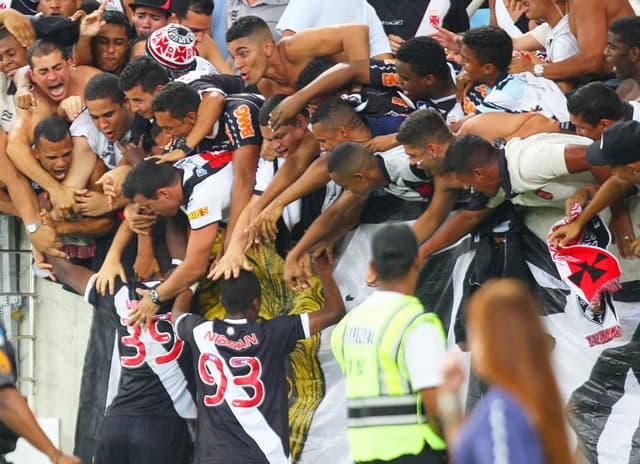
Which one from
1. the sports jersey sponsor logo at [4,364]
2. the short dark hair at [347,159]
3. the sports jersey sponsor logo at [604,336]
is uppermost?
the short dark hair at [347,159]

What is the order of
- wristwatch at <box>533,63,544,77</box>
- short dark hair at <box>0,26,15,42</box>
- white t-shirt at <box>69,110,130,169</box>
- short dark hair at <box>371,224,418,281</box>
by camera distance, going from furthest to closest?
short dark hair at <box>0,26,15,42</box> → white t-shirt at <box>69,110,130,169</box> → wristwatch at <box>533,63,544,77</box> → short dark hair at <box>371,224,418,281</box>

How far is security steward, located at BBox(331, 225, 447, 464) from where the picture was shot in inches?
216

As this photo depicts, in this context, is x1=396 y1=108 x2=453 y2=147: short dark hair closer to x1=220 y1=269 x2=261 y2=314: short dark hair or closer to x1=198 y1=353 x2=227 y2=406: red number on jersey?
x1=220 y1=269 x2=261 y2=314: short dark hair

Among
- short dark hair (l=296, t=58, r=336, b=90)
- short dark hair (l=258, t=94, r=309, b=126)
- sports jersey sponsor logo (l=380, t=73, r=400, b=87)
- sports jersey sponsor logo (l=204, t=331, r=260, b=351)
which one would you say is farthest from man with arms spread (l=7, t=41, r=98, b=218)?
sports jersey sponsor logo (l=380, t=73, r=400, b=87)

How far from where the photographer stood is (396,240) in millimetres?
5430

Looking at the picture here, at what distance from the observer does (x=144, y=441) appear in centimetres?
840

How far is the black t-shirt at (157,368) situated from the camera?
332 inches

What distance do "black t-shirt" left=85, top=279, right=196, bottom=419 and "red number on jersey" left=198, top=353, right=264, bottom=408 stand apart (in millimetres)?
738

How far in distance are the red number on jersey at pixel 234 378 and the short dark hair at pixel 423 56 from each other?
1.86 metres

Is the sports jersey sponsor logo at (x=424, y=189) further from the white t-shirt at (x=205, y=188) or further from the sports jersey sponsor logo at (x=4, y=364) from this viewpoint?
the sports jersey sponsor logo at (x=4, y=364)

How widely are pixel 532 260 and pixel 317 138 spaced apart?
139 centimetres

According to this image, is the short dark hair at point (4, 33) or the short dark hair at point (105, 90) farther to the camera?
the short dark hair at point (4, 33)

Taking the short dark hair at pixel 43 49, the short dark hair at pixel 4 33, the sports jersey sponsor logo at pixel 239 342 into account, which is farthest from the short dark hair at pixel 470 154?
the short dark hair at pixel 4 33

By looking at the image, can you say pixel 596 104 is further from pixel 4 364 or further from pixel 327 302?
pixel 4 364
